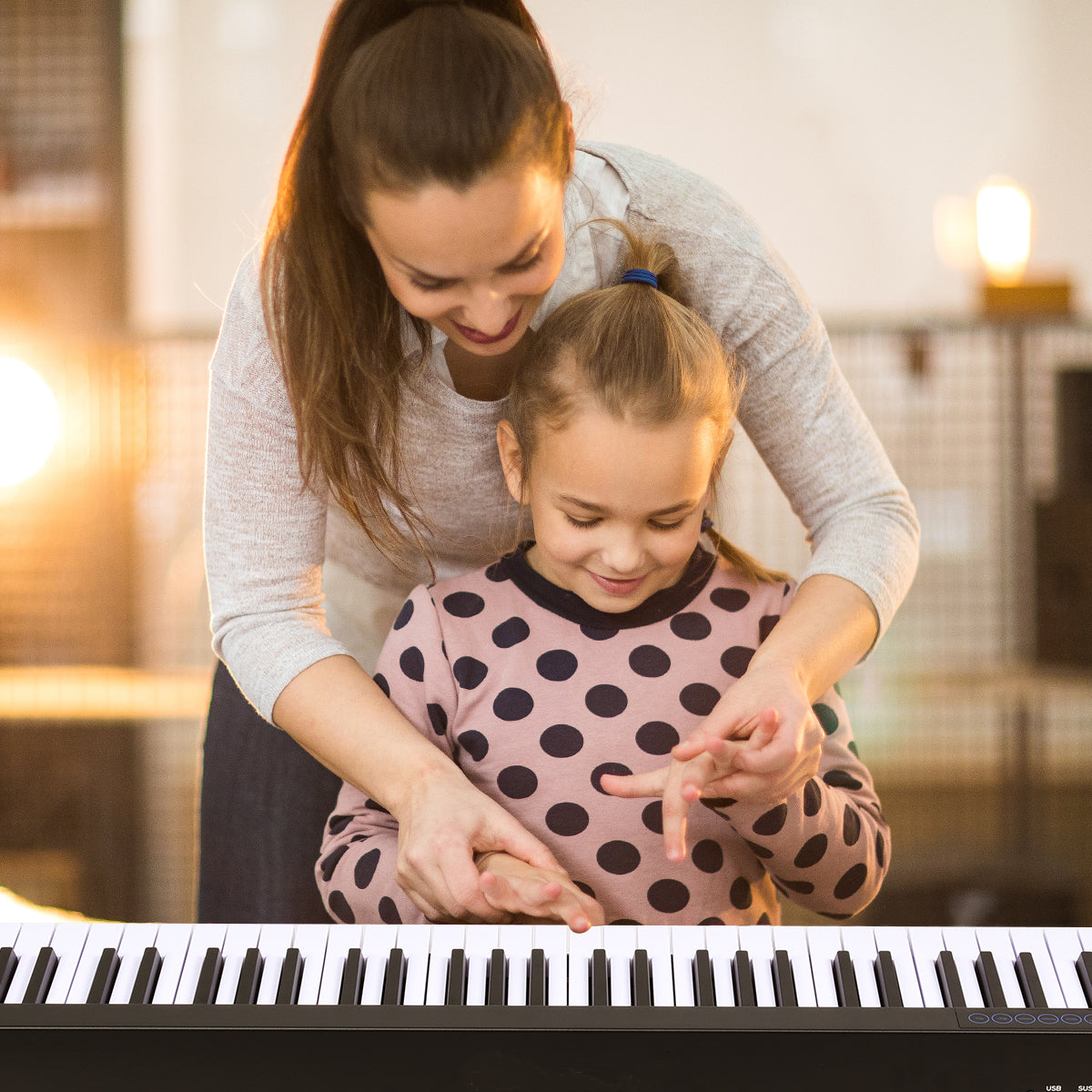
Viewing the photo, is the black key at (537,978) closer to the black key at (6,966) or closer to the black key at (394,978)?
the black key at (394,978)

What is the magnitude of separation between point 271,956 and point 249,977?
2cm

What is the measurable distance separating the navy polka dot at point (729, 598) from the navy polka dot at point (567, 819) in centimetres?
18

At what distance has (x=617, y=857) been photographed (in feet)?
2.44

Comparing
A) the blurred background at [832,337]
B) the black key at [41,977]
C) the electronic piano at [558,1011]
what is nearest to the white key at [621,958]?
the electronic piano at [558,1011]

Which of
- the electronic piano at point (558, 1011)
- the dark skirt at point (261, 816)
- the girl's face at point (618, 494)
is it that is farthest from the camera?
the dark skirt at point (261, 816)

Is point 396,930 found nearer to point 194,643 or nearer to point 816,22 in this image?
point 194,643

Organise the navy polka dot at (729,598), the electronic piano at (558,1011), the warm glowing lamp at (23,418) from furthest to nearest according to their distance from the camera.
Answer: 1. the warm glowing lamp at (23,418)
2. the navy polka dot at (729,598)
3. the electronic piano at (558,1011)

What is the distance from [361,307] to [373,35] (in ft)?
0.55

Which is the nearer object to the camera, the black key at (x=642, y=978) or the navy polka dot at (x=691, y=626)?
the black key at (x=642, y=978)

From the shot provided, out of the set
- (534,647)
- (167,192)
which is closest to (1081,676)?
(534,647)

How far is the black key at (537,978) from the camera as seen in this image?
0.60 meters

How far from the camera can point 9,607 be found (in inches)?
88.8

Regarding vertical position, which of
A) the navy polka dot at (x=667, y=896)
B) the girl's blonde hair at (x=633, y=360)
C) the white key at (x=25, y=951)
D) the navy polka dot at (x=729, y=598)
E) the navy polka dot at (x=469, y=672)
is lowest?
the navy polka dot at (x=667, y=896)

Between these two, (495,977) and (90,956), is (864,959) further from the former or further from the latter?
(90,956)
